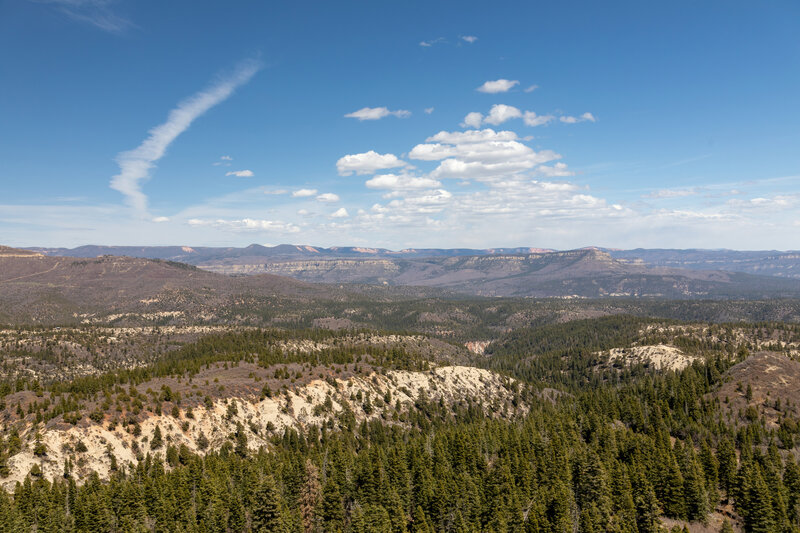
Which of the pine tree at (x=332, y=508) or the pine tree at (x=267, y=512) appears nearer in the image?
the pine tree at (x=267, y=512)

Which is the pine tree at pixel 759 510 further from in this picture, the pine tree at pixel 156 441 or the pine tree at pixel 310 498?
the pine tree at pixel 156 441

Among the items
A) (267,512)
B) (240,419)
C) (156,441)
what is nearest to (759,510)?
(267,512)

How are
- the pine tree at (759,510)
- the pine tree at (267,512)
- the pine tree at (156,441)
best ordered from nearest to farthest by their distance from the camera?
the pine tree at (267,512) → the pine tree at (759,510) → the pine tree at (156,441)

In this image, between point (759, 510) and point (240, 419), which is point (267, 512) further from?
point (759, 510)

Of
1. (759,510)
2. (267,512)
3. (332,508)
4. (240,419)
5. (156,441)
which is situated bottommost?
(332,508)

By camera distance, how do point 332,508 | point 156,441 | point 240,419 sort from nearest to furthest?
point 332,508 < point 156,441 < point 240,419

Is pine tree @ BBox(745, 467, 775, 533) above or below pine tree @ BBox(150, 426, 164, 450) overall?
below

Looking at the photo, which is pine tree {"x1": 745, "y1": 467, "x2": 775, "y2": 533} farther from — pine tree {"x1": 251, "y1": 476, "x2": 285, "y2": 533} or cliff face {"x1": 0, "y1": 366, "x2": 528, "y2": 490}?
cliff face {"x1": 0, "y1": 366, "x2": 528, "y2": 490}

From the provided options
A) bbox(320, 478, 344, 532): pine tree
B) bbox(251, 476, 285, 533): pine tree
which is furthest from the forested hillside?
bbox(320, 478, 344, 532): pine tree

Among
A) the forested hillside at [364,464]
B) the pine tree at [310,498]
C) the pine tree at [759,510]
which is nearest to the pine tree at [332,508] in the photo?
Answer: the forested hillside at [364,464]

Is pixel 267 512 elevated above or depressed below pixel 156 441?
below

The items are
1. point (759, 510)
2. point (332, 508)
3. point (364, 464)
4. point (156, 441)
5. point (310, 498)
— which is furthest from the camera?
point (156, 441)
